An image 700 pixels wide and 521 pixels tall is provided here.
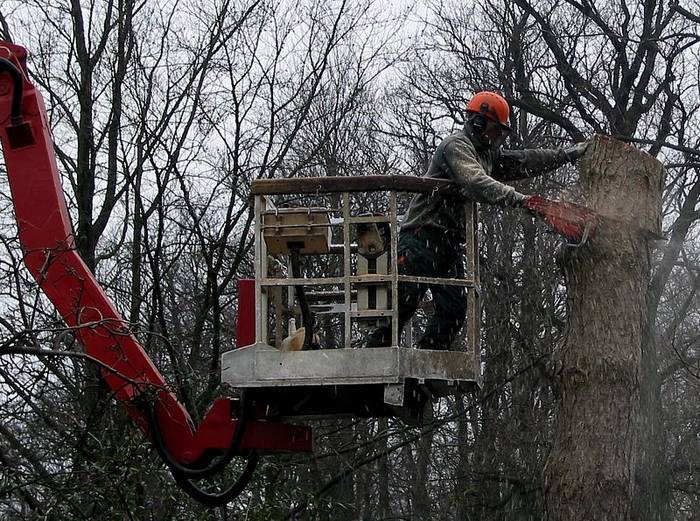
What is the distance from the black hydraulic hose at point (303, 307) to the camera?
22.4 feet

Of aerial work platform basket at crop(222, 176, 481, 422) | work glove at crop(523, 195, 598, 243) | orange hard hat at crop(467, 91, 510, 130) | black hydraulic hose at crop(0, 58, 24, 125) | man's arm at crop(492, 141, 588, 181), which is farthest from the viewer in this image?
man's arm at crop(492, 141, 588, 181)

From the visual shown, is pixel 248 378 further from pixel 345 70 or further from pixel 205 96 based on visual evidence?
pixel 345 70

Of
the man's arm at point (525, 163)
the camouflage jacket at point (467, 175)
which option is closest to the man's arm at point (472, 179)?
the camouflage jacket at point (467, 175)

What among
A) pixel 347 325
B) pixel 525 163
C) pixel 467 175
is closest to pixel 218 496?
pixel 347 325

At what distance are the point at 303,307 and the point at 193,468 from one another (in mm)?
1323

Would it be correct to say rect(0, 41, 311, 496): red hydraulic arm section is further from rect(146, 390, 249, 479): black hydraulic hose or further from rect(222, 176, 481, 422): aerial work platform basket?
rect(222, 176, 481, 422): aerial work platform basket

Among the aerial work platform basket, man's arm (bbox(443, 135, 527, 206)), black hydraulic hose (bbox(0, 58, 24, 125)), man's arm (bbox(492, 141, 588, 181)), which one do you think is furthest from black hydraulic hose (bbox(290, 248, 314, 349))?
black hydraulic hose (bbox(0, 58, 24, 125))

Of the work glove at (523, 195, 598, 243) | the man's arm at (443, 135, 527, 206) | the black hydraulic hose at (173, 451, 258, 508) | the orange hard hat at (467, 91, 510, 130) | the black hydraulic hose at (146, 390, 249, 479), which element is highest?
the orange hard hat at (467, 91, 510, 130)

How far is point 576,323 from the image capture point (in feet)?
23.5

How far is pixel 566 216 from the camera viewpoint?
22.5 ft

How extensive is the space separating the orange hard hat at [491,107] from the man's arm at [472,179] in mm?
327

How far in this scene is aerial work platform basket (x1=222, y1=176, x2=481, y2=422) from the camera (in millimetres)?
6469

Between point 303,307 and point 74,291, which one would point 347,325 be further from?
point 74,291

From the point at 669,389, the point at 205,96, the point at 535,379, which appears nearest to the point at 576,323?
the point at 205,96
